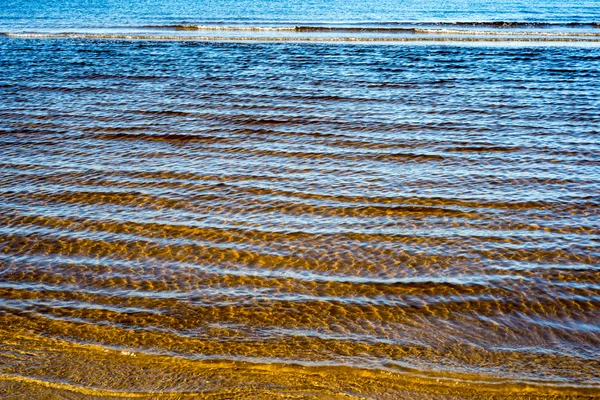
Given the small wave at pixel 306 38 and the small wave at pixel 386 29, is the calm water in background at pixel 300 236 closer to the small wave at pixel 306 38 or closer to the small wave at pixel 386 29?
the small wave at pixel 306 38

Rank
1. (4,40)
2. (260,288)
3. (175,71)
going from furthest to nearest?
(4,40)
(175,71)
(260,288)

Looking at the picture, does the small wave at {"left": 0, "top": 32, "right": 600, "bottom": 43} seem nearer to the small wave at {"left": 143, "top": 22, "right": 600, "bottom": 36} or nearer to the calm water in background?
the small wave at {"left": 143, "top": 22, "right": 600, "bottom": 36}

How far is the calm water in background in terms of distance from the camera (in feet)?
17.1

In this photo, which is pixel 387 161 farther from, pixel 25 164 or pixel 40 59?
pixel 40 59

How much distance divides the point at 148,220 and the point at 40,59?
51.4 feet

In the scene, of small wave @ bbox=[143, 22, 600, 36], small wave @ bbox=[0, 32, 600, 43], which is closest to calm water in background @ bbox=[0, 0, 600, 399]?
small wave @ bbox=[0, 32, 600, 43]

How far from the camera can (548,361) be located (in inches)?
207

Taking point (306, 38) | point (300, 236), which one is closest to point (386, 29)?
point (306, 38)

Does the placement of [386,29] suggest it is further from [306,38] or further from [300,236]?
[300,236]

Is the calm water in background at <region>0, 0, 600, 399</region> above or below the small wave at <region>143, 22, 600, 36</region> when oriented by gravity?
above

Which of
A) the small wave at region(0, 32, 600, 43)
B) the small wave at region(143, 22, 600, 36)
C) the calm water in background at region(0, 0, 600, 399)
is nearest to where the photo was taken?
the calm water in background at region(0, 0, 600, 399)

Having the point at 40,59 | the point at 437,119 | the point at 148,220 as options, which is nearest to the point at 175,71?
the point at 40,59

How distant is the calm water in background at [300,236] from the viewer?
206 inches

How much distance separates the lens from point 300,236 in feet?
25.3
